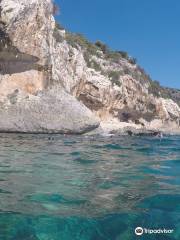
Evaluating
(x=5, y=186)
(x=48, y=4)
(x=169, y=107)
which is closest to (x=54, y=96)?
(x=48, y=4)

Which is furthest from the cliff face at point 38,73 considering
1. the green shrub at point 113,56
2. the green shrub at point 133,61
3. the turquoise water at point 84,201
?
the green shrub at point 133,61

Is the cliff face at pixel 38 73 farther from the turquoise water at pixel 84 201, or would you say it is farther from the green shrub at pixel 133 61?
the green shrub at pixel 133 61

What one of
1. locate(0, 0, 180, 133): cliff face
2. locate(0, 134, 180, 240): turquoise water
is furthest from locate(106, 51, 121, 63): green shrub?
locate(0, 134, 180, 240): turquoise water

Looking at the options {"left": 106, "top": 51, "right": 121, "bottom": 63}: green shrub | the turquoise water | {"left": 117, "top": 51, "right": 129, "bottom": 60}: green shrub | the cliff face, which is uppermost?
{"left": 117, "top": 51, "right": 129, "bottom": 60}: green shrub

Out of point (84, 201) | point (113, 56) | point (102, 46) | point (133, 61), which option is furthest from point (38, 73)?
point (133, 61)

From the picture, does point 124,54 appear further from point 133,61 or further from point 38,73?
point 38,73

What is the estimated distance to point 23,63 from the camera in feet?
75.2

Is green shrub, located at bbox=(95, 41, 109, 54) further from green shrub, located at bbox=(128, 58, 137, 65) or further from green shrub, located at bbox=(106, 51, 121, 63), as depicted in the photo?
green shrub, located at bbox=(128, 58, 137, 65)

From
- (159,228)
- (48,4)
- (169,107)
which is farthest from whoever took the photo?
(169,107)

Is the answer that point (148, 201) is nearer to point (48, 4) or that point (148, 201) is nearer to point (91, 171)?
point (91, 171)

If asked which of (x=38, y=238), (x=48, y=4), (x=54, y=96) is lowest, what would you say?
(x=38, y=238)

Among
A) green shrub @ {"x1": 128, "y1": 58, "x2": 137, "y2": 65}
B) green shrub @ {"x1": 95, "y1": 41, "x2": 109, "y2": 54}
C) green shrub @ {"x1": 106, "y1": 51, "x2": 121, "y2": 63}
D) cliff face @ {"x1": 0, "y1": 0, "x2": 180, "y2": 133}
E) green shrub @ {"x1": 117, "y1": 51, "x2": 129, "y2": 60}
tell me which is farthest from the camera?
green shrub @ {"x1": 117, "y1": 51, "x2": 129, "y2": 60}

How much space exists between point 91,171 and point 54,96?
15654 mm

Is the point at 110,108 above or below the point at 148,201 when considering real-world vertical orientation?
above
